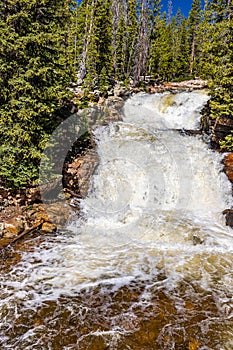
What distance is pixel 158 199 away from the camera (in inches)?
561

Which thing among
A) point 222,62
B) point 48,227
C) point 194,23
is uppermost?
point 194,23

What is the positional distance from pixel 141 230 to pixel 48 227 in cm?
415

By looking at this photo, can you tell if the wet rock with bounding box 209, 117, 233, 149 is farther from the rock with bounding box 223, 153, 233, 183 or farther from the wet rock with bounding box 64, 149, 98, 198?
the wet rock with bounding box 64, 149, 98, 198

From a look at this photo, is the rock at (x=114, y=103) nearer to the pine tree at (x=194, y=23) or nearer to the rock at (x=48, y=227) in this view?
the rock at (x=48, y=227)

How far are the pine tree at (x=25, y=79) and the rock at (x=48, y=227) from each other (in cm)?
220

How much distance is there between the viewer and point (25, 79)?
10.9m

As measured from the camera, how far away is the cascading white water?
305 inches

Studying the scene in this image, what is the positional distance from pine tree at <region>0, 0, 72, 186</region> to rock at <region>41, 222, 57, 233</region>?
2.20 metres

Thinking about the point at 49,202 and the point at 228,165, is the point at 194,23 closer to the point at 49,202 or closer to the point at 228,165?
the point at 228,165

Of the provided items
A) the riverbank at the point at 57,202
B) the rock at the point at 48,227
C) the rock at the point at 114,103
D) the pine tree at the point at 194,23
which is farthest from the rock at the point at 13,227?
the pine tree at the point at 194,23

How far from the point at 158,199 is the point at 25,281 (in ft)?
27.8

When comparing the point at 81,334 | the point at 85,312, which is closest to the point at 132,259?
the point at 85,312

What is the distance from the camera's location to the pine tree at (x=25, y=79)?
10469 millimetres

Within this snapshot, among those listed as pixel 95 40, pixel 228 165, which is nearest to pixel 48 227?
pixel 228 165
